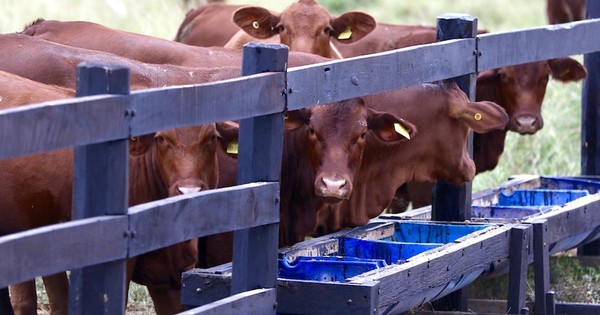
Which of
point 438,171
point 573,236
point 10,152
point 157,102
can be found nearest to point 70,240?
point 10,152

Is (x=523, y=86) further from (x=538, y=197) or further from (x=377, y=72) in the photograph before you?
(x=377, y=72)

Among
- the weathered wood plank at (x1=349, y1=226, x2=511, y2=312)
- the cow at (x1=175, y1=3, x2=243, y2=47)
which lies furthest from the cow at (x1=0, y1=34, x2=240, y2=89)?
the cow at (x1=175, y1=3, x2=243, y2=47)

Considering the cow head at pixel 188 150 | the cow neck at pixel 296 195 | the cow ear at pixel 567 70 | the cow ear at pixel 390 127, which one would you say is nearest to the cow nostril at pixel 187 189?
the cow head at pixel 188 150

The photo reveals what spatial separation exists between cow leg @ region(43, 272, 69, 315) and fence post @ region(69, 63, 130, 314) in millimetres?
2690

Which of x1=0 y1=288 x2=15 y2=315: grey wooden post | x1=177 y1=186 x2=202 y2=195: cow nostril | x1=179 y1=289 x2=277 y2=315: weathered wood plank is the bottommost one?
x1=0 y1=288 x2=15 y2=315: grey wooden post

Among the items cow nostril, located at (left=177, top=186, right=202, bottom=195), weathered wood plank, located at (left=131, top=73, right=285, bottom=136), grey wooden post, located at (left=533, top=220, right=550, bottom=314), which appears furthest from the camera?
grey wooden post, located at (left=533, top=220, right=550, bottom=314)

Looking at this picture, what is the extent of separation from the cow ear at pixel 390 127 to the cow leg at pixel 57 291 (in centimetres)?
181

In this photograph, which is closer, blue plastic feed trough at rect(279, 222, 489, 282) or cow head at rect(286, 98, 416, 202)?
blue plastic feed trough at rect(279, 222, 489, 282)

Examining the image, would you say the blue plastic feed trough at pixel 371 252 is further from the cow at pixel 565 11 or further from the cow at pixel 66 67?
the cow at pixel 565 11

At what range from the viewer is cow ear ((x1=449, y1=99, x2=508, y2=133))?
21.4 ft

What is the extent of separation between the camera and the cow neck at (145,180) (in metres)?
6.02

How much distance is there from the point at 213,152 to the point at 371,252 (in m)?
0.91

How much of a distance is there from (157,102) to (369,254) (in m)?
2.22

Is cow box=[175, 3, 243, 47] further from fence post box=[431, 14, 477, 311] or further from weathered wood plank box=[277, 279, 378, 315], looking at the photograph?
weathered wood plank box=[277, 279, 378, 315]
